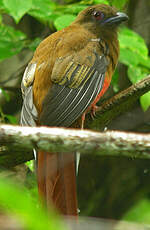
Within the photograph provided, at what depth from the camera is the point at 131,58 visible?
8.52ft

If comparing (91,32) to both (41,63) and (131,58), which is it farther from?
(41,63)

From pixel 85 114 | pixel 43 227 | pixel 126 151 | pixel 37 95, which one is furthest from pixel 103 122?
pixel 43 227

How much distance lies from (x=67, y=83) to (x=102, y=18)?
2.68 ft

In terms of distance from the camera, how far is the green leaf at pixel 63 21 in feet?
8.62

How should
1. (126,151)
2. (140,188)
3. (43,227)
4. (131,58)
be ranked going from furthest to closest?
(140,188) → (131,58) → (126,151) → (43,227)

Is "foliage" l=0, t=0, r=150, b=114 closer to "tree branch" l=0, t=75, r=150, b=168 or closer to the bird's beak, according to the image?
the bird's beak

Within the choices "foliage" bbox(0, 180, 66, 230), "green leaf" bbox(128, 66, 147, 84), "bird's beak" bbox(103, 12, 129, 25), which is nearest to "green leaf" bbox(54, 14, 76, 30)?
"bird's beak" bbox(103, 12, 129, 25)

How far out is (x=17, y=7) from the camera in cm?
233

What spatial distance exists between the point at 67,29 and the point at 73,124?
2.46 feet

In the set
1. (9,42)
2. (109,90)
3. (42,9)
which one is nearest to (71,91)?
(42,9)

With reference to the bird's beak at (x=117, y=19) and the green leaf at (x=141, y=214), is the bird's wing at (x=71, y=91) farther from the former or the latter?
the green leaf at (x=141, y=214)

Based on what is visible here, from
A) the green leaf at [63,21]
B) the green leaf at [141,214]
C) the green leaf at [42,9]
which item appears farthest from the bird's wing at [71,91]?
the green leaf at [141,214]

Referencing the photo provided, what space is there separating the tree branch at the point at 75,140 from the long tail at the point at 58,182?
3.02 ft

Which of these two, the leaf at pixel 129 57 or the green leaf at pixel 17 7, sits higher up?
the green leaf at pixel 17 7
